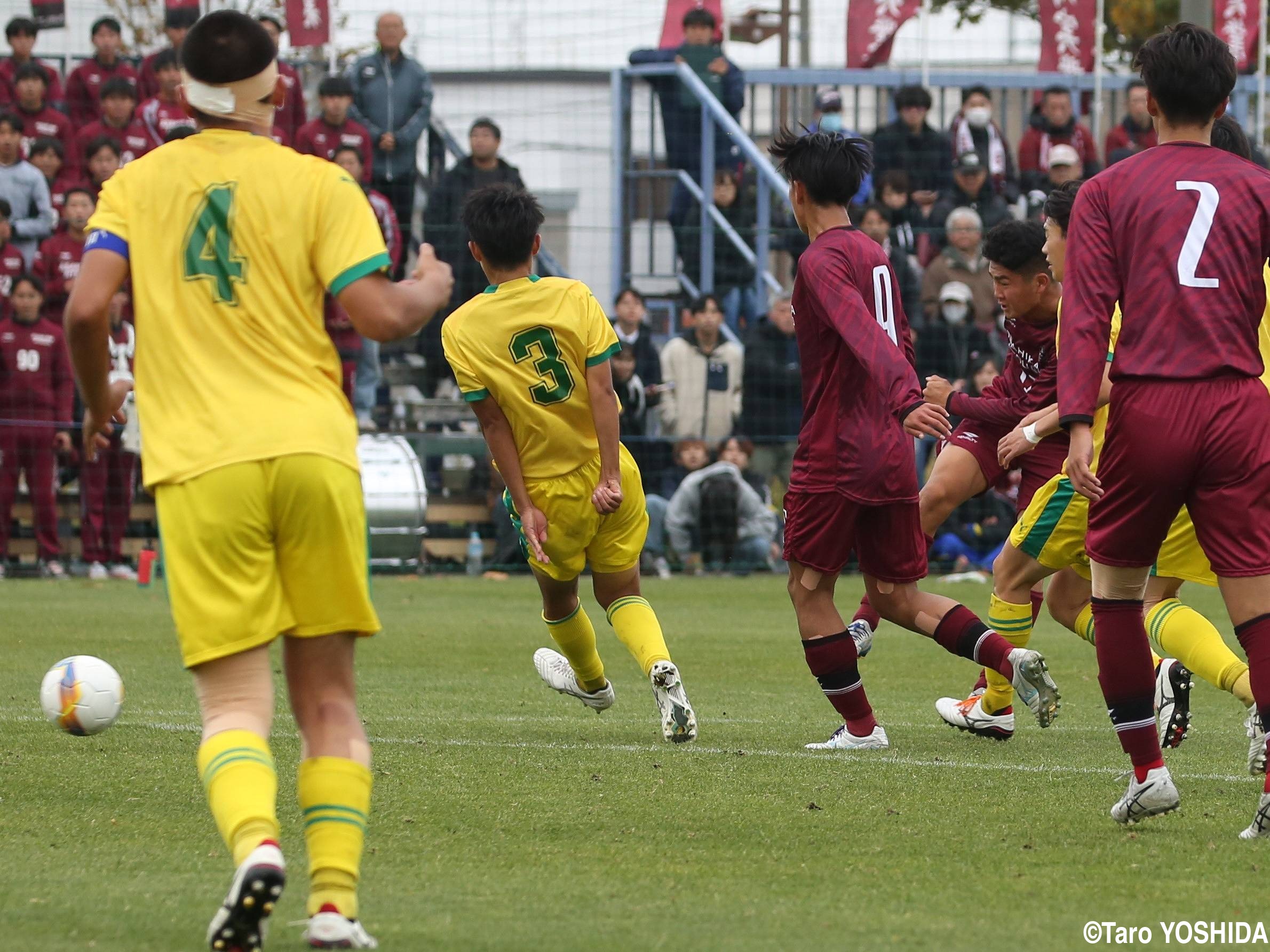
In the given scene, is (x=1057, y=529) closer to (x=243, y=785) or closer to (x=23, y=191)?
(x=243, y=785)

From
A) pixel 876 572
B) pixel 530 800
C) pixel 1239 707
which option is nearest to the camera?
pixel 530 800

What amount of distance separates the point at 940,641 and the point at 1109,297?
237 cm

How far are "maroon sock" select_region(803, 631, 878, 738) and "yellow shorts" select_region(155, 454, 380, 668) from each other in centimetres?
313

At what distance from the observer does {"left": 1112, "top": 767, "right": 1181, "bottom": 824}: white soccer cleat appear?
16.3 ft

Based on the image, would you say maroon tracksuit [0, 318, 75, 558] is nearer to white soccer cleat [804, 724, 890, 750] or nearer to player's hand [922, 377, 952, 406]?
white soccer cleat [804, 724, 890, 750]

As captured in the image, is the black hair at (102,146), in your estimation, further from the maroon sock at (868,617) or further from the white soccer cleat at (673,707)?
the white soccer cleat at (673,707)

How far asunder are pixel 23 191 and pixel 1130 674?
42.6 feet

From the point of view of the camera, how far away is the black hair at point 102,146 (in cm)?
1605

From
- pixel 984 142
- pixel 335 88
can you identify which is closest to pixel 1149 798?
pixel 335 88

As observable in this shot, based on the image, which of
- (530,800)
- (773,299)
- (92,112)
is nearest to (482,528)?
(773,299)

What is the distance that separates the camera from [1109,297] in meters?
4.87

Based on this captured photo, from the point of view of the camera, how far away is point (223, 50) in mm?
3984

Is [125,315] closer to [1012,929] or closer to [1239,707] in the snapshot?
[1239,707]

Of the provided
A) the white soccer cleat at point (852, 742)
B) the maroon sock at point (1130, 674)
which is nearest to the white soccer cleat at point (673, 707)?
the white soccer cleat at point (852, 742)
